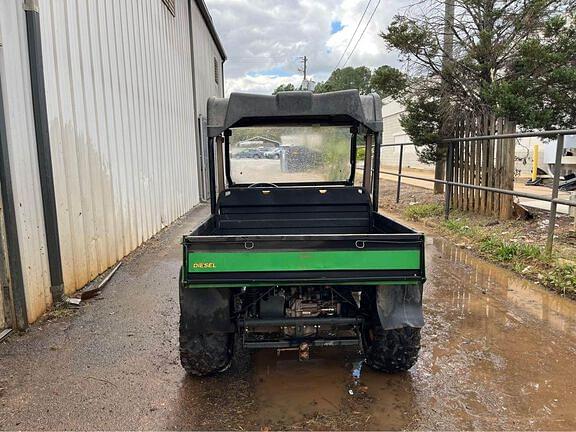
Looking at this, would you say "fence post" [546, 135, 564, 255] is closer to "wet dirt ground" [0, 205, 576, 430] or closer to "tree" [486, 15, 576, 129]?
"wet dirt ground" [0, 205, 576, 430]

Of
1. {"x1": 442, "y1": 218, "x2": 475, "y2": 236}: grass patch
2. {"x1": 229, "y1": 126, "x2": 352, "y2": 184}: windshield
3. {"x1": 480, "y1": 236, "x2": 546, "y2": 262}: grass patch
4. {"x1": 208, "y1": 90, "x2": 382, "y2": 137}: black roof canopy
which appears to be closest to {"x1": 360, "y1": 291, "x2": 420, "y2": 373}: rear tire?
{"x1": 208, "y1": 90, "x2": 382, "y2": 137}: black roof canopy

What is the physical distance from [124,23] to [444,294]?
598cm

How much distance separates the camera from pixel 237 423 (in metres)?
2.65

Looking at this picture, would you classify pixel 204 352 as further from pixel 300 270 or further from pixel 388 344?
pixel 388 344

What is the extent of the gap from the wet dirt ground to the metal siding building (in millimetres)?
882

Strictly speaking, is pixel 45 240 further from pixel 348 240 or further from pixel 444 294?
pixel 444 294

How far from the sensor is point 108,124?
5.91 metres

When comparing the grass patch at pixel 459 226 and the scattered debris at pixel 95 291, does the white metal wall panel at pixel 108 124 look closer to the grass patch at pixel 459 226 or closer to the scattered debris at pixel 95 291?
the scattered debris at pixel 95 291

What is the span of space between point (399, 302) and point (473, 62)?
7.13 meters

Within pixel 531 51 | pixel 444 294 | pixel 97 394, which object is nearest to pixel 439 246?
pixel 444 294

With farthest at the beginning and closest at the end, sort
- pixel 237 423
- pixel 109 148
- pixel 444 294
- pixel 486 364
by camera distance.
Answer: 1. pixel 109 148
2. pixel 444 294
3. pixel 486 364
4. pixel 237 423

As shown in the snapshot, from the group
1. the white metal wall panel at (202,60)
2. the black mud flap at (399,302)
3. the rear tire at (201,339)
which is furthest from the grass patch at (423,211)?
the rear tire at (201,339)

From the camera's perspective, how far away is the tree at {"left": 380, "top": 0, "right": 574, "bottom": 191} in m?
7.37

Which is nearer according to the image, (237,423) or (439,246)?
(237,423)
